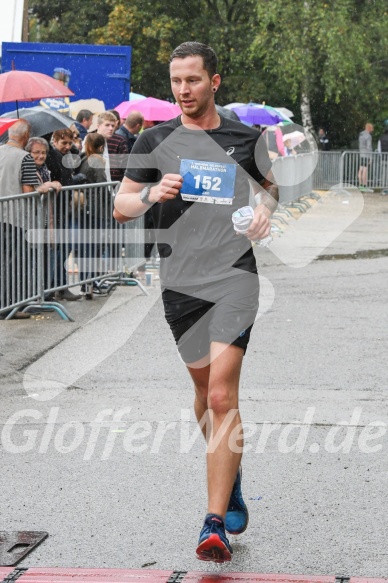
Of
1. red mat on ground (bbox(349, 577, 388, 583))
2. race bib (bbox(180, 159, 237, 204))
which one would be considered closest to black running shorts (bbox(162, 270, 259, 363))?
race bib (bbox(180, 159, 237, 204))

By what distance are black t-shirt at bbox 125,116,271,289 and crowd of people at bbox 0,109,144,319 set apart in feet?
17.8

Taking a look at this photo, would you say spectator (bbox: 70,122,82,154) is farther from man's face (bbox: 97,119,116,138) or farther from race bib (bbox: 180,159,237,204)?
race bib (bbox: 180,159,237,204)

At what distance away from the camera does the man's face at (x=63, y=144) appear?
12406 mm

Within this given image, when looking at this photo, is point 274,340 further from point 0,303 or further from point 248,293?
point 248,293

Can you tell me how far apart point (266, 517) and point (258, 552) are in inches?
19.0

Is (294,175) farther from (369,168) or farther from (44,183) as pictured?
(44,183)

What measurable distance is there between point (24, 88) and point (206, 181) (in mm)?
8561

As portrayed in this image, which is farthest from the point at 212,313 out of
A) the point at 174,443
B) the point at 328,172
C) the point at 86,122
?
the point at 328,172

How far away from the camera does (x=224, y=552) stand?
451 cm

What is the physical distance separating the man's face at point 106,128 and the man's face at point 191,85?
8.71 meters

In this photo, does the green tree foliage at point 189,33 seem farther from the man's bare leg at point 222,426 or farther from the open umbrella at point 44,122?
the man's bare leg at point 222,426

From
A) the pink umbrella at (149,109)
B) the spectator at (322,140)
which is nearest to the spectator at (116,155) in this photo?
the pink umbrella at (149,109)

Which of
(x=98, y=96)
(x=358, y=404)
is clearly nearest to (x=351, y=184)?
(x=98, y=96)

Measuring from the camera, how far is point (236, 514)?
4.95m
